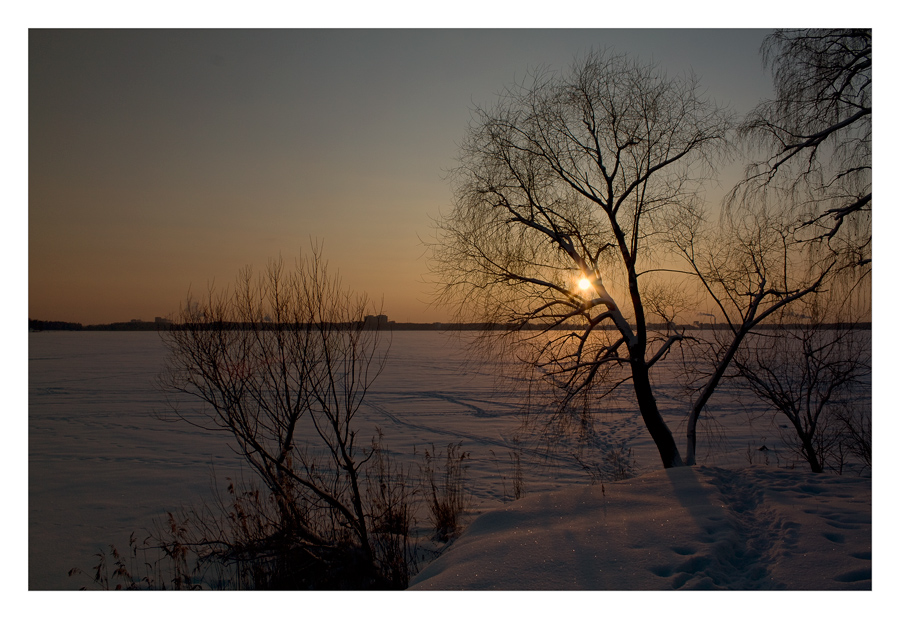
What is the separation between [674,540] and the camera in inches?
158

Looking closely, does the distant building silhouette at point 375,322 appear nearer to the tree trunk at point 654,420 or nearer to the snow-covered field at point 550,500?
the snow-covered field at point 550,500

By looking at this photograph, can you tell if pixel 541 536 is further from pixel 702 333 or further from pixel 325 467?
pixel 325 467

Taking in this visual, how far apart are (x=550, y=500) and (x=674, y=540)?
1.57 m

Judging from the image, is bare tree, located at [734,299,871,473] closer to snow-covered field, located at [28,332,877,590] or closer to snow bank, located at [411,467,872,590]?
snow-covered field, located at [28,332,877,590]

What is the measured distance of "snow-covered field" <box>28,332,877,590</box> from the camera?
3713 mm

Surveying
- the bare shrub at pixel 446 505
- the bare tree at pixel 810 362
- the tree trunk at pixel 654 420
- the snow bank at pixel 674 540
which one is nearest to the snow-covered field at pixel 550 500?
the snow bank at pixel 674 540

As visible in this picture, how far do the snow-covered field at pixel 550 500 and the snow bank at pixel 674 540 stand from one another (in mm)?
15

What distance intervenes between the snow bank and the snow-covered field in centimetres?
1

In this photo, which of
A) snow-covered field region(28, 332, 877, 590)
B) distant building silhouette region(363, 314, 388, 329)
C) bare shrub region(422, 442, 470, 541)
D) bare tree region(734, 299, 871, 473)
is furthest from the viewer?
bare tree region(734, 299, 871, 473)

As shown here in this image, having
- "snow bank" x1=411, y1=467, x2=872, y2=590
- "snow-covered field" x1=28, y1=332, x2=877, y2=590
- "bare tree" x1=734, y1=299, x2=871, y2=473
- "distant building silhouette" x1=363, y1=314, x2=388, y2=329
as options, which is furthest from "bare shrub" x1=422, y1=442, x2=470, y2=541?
"bare tree" x1=734, y1=299, x2=871, y2=473

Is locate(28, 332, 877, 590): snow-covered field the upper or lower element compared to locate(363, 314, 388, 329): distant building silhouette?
lower

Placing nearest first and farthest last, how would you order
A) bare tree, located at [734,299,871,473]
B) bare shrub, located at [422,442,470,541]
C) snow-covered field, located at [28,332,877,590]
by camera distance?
snow-covered field, located at [28,332,877,590]
bare shrub, located at [422,442,470,541]
bare tree, located at [734,299,871,473]

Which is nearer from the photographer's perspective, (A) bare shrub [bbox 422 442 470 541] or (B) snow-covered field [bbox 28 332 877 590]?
(B) snow-covered field [bbox 28 332 877 590]

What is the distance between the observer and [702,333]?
25.8ft
